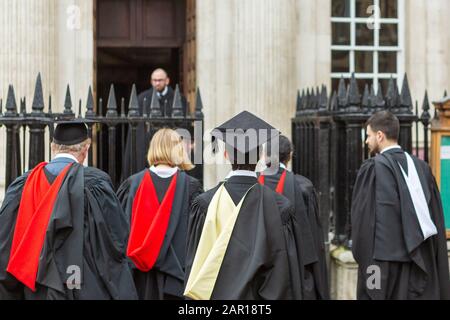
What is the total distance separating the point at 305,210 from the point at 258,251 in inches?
69.0

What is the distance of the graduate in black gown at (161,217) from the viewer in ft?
23.0

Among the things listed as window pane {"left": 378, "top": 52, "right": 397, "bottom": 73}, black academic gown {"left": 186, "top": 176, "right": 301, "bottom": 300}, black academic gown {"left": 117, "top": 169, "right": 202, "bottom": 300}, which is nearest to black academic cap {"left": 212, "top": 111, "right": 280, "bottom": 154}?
black academic gown {"left": 186, "top": 176, "right": 301, "bottom": 300}

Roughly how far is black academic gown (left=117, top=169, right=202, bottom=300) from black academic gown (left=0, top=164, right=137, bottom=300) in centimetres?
135

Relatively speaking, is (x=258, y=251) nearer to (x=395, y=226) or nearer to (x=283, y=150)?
(x=395, y=226)

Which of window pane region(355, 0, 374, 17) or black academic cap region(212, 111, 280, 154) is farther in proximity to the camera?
window pane region(355, 0, 374, 17)

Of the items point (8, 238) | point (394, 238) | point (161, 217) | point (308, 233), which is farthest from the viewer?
point (161, 217)

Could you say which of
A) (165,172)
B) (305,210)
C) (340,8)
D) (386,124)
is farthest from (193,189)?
(340,8)

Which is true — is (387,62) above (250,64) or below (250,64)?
above

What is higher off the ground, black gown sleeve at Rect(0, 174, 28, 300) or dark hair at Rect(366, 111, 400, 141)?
dark hair at Rect(366, 111, 400, 141)

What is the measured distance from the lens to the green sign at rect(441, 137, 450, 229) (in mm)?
8523

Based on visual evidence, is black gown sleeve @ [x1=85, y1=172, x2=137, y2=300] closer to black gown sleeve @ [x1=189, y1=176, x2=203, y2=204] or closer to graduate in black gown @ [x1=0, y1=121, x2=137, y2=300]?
graduate in black gown @ [x1=0, y1=121, x2=137, y2=300]

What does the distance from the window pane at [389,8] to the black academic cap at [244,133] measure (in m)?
7.82

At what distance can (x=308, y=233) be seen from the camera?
20.0ft
